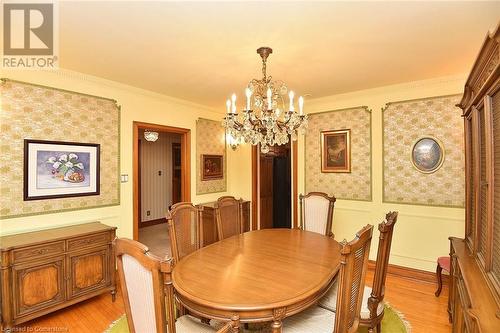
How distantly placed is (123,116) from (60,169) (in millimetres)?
977

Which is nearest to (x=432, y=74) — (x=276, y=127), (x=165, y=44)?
(x=276, y=127)

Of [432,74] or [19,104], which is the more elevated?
[432,74]

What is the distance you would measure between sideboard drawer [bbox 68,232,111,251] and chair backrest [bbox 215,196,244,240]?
1208mm

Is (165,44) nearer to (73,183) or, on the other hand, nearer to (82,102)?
(82,102)

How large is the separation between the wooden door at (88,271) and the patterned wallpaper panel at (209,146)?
1.83 m

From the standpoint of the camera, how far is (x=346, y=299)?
4.69 ft

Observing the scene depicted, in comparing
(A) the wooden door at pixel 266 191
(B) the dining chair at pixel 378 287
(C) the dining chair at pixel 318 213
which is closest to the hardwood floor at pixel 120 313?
(B) the dining chair at pixel 378 287

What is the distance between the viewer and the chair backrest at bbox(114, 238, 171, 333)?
3.75 feet

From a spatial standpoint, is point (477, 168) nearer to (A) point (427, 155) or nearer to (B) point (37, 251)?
(A) point (427, 155)

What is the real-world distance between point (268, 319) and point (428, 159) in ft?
9.90

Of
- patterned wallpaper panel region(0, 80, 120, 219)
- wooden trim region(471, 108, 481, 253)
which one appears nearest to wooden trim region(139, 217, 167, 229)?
patterned wallpaper panel region(0, 80, 120, 219)

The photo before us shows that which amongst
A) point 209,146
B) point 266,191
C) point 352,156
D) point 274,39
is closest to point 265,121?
point 274,39

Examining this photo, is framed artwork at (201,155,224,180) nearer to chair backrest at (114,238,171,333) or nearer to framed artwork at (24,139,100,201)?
framed artwork at (24,139,100,201)

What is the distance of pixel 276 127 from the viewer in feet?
7.10
